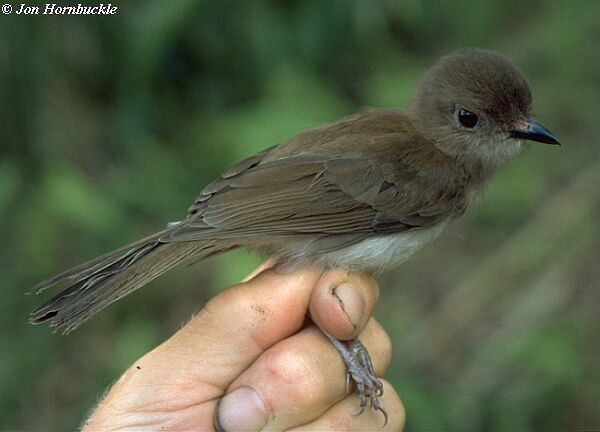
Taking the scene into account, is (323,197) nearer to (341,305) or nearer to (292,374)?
(341,305)

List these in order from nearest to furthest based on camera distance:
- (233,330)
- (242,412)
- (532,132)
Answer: (242,412)
(233,330)
(532,132)

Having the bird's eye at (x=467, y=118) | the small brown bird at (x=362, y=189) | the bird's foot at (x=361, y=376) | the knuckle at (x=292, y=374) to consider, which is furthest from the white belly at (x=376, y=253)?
the bird's eye at (x=467, y=118)

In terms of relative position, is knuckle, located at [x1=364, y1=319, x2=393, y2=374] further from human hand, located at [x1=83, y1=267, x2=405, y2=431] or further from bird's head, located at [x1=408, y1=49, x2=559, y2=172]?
bird's head, located at [x1=408, y1=49, x2=559, y2=172]

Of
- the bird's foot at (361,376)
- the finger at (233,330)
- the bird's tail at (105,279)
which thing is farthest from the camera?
the bird's foot at (361,376)

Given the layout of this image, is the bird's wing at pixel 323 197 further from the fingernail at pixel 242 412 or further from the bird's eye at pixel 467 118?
the fingernail at pixel 242 412

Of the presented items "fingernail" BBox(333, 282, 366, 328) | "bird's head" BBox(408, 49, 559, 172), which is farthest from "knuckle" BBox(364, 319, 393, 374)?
"bird's head" BBox(408, 49, 559, 172)

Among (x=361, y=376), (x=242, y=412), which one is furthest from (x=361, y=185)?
(x=242, y=412)
